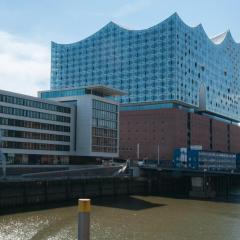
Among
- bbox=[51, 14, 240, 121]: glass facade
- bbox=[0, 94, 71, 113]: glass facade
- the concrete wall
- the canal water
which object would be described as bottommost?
the canal water

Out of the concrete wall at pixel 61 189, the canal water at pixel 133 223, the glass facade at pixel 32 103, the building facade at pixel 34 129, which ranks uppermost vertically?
the glass facade at pixel 32 103

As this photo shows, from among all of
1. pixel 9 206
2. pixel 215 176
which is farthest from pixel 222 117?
pixel 9 206

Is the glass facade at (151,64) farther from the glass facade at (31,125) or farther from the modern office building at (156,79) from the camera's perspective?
the glass facade at (31,125)

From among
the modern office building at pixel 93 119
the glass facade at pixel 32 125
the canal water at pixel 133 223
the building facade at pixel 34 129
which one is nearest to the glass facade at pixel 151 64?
the modern office building at pixel 93 119

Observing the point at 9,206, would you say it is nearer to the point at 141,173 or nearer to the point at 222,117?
the point at 141,173

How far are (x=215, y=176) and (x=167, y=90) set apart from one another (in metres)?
48.7

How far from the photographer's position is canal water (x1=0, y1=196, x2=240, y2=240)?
44.7 m

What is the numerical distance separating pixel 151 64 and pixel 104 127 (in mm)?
44274

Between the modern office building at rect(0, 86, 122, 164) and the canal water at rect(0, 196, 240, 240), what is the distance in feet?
110

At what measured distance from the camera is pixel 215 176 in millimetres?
110562

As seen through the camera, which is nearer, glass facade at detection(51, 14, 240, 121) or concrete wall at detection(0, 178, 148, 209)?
concrete wall at detection(0, 178, 148, 209)

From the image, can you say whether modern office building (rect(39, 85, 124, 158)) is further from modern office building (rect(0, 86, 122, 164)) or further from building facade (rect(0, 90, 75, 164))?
building facade (rect(0, 90, 75, 164))

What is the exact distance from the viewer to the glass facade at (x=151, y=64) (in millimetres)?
153875

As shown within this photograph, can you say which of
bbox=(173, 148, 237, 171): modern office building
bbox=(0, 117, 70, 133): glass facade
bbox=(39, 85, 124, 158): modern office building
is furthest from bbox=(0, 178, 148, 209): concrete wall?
bbox=(0, 117, 70, 133): glass facade
